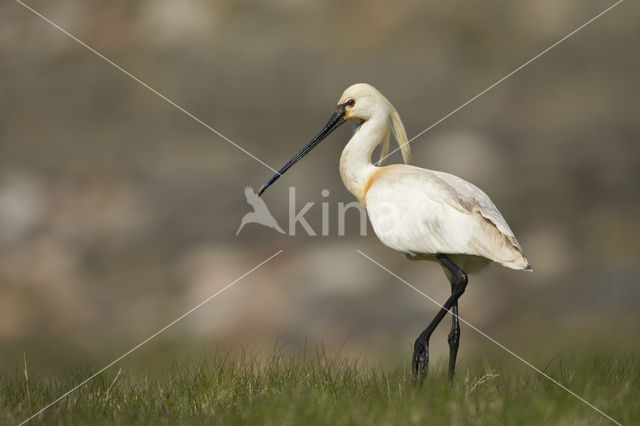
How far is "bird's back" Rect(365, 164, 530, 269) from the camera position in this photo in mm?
5168

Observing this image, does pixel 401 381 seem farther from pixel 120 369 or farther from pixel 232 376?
pixel 120 369

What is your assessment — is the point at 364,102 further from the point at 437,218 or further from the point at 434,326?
the point at 434,326

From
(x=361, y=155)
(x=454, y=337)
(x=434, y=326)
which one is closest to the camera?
(x=434, y=326)

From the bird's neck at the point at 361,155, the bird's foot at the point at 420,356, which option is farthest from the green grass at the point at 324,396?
the bird's neck at the point at 361,155

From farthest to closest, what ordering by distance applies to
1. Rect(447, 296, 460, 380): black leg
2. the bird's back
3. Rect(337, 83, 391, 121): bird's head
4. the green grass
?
1. Rect(337, 83, 391, 121): bird's head
2. Rect(447, 296, 460, 380): black leg
3. the bird's back
4. the green grass

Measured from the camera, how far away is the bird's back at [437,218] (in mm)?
5168

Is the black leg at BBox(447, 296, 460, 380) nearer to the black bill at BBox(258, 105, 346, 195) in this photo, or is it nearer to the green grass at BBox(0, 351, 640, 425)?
the green grass at BBox(0, 351, 640, 425)

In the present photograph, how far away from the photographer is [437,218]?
529 centimetres

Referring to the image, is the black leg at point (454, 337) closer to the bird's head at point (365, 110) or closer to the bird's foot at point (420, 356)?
the bird's foot at point (420, 356)

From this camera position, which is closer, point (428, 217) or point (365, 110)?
point (428, 217)

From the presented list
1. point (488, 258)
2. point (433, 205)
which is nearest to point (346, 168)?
point (433, 205)

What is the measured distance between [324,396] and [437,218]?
1520 millimetres

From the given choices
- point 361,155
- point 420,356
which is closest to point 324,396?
point 420,356

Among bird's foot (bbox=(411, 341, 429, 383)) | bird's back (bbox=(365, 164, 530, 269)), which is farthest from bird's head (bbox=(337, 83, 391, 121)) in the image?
bird's foot (bbox=(411, 341, 429, 383))
